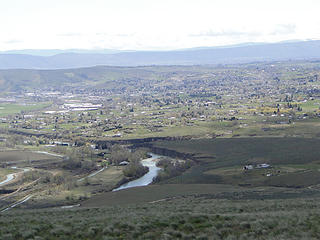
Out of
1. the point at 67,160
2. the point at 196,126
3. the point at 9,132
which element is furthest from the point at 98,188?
the point at 9,132

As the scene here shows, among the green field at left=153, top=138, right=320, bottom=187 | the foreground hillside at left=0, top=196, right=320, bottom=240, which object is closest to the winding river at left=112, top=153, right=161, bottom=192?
the green field at left=153, top=138, right=320, bottom=187

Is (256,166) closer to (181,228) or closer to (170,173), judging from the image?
(170,173)

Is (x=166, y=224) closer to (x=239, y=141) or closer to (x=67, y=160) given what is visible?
(x=67, y=160)

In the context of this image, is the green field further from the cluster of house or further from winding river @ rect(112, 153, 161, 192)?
winding river @ rect(112, 153, 161, 192)

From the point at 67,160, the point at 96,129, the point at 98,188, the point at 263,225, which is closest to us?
the point at 263,225

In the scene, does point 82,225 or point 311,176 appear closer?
point 82,225

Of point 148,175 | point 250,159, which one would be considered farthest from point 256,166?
point 148,175

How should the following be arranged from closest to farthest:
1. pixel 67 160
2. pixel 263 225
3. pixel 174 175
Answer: pixel 263 225 → pixel 174 175 → pixel 67 160

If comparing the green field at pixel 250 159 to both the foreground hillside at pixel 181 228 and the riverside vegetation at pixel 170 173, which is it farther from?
the foreground hillside at pixel 181 228
